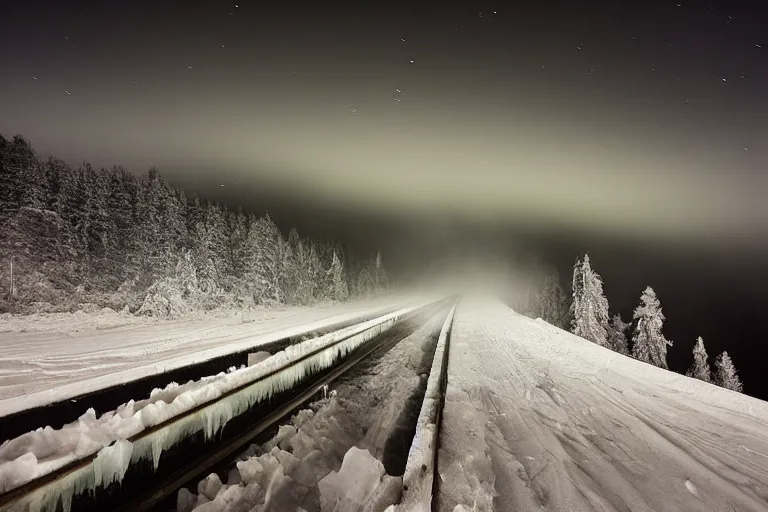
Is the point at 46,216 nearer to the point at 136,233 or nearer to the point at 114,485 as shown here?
the point at 136,233

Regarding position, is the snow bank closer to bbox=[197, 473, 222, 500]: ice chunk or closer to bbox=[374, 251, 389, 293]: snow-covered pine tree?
bbox=[197, 473, 222, 500]: ice chunk

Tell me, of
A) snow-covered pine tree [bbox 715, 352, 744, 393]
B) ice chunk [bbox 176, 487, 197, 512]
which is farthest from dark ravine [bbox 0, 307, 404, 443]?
snow-covered pine tree [bbox 715, 352, 744, 393]

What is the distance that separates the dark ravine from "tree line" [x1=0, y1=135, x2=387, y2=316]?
1951 centimetres

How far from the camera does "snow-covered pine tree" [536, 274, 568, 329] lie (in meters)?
69.8

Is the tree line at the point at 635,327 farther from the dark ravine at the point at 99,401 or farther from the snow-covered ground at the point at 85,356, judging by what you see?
the dark ravine at the point at 99,401

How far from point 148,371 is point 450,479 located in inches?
314

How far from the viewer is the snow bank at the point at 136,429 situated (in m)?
3.62

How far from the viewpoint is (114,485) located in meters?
4.02

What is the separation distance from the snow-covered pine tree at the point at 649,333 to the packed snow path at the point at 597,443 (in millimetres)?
28332

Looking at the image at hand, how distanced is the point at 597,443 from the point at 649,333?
34.9 metres

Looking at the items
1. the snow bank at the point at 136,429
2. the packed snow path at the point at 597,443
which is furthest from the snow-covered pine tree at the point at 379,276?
the snow bank at the point at 136,429

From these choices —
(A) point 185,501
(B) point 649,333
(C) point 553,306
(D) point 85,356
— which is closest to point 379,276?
(C) point 553,306

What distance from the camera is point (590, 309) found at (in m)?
35.5

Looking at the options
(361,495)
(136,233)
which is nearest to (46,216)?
(136,233)
